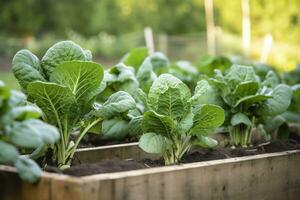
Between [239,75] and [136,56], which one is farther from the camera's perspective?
[136,56]

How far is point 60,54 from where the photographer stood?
2801 mm

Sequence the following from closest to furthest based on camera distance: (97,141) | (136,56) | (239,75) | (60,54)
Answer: (60,54), (239,75), (97,141), (136,56)

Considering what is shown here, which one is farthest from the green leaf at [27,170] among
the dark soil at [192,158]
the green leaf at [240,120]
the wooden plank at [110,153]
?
the green leaf at [240,120]

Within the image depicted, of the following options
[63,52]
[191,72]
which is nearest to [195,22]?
[191,72]

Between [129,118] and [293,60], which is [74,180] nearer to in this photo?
[129,118]

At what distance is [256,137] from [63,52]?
194cm

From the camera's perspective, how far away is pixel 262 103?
355 centimetres

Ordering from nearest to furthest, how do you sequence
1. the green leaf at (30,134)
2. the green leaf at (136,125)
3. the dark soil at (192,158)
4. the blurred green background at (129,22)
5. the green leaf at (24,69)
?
the green leaf at (30,134) < the dark soil at (192,158) < the green leaf at (24,69) < the green leaf at (136,125) < the blurred green background at (129,22)

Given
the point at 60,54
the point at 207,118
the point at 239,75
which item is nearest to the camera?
the point at 60,54

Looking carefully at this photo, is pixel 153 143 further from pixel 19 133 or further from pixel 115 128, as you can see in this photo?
pixel 19 133

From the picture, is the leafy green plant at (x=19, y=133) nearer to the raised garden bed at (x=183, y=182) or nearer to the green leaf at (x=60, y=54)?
the raised garden bed at (x=183, y=182)

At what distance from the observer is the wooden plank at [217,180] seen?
2418 mm

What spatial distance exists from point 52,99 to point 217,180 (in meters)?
0.95

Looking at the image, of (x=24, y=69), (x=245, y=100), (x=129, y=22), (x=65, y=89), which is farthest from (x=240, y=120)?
(x=129, y=22)
